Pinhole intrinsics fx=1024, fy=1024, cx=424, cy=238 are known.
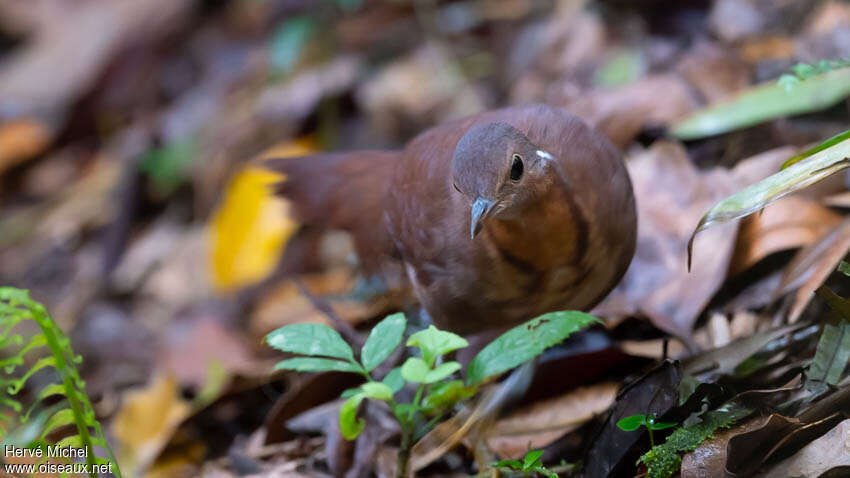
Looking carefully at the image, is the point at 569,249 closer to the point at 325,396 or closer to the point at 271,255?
the point at 325,396

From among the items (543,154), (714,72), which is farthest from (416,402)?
(714,72)

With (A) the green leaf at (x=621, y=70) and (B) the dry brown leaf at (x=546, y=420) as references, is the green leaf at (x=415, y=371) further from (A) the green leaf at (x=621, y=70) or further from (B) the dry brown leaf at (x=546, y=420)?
(A) the green leaf at (x=621, y=70)

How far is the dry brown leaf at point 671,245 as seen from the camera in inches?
135

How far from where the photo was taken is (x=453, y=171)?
2898 millimetres

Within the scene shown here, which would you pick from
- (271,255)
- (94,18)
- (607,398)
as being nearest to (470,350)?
(607,398)

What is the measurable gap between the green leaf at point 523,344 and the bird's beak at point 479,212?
1.55 ft

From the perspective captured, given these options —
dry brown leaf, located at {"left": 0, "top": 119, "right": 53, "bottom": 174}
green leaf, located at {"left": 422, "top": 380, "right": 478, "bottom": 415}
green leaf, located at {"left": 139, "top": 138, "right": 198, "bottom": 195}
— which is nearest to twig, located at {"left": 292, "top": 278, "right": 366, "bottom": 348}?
green leaf, located at {"left": 422, "top": 380, "right": 478, "bottom": 415}

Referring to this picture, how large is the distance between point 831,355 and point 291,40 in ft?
14.9

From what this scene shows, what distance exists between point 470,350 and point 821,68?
142cm

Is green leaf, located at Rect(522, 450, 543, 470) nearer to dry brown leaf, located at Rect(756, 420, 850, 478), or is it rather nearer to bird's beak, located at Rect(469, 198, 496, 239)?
dry brown leaf, located at Rect(756, 420, 850, 478)

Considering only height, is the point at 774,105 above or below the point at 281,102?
below

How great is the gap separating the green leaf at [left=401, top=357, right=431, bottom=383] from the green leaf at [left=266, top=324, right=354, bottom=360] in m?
0.17

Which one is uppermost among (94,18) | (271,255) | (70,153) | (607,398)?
(94,18)

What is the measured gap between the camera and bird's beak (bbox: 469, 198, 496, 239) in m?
2.77
